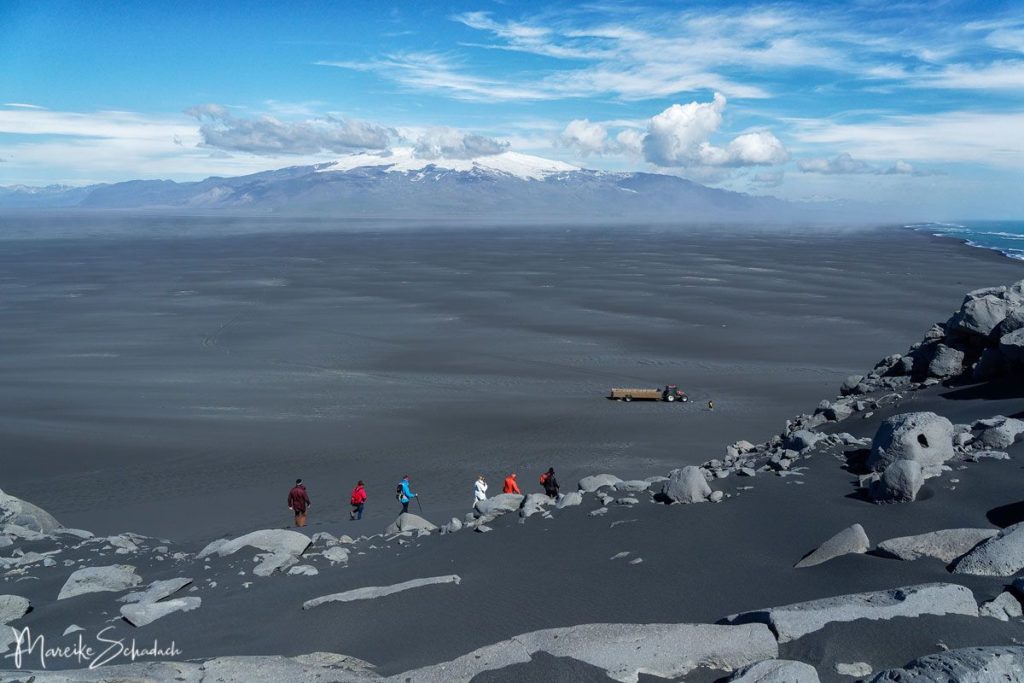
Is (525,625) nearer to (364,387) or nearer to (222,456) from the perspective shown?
(222,456)

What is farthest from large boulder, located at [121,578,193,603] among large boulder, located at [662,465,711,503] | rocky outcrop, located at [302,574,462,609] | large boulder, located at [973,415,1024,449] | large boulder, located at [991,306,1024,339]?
large boulder, located at [991,306,1024,339]

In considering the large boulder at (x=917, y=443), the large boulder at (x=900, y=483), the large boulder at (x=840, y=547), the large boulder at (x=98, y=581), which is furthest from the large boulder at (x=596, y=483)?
the large boulder at (x=98, y=581)

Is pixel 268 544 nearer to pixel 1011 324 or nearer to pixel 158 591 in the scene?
pixel 158 591

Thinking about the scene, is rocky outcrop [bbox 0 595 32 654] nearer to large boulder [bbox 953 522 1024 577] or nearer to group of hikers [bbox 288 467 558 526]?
group of hikers [bbox 288 467 558 526]

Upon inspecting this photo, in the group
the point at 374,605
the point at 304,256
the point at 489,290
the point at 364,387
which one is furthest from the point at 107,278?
the point at 374,605

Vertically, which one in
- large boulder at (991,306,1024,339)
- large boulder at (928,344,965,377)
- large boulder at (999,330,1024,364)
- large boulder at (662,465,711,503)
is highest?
large boulder at (991,306,1024,339)

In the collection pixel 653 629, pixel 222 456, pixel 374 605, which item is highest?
pixel 653 629
